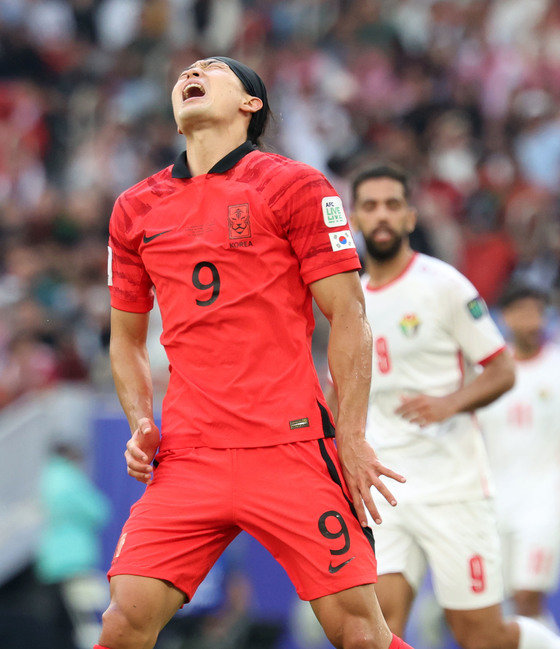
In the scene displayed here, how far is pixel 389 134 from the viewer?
12.8 meters

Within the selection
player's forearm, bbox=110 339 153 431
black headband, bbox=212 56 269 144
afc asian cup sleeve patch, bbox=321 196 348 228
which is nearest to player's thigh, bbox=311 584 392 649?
player's forearm, bbox=110 339 153 431

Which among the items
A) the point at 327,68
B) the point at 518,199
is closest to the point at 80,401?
the point at 518,199

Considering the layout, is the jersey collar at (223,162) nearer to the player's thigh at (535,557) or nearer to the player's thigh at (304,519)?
the player's thigh at (304,519)

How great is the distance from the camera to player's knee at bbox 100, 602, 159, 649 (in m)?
4.01

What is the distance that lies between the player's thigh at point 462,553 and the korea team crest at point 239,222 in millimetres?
2078

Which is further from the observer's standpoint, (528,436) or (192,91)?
(528,436)

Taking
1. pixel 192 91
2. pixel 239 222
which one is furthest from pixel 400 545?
pixel 192 91

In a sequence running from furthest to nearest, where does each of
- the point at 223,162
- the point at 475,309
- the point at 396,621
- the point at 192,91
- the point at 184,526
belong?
the point at 475,309 → the point at 396,621 → the point at 192,91 → the point at 223,162 → the point at 184,526

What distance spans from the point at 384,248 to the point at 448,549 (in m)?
1.49

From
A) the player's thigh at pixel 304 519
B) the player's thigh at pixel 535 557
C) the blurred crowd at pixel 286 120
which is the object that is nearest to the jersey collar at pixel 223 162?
the player's thigh at pixel 304 519

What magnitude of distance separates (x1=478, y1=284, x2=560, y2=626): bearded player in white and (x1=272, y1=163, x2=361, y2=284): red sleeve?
155 inches

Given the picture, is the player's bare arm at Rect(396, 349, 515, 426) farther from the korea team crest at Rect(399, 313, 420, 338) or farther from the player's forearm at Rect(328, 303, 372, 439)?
the player's forearm at Rect(328, 303, 372, 439)

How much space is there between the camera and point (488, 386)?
5.70 m

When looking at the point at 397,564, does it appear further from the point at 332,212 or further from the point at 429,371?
the point at 332,212
